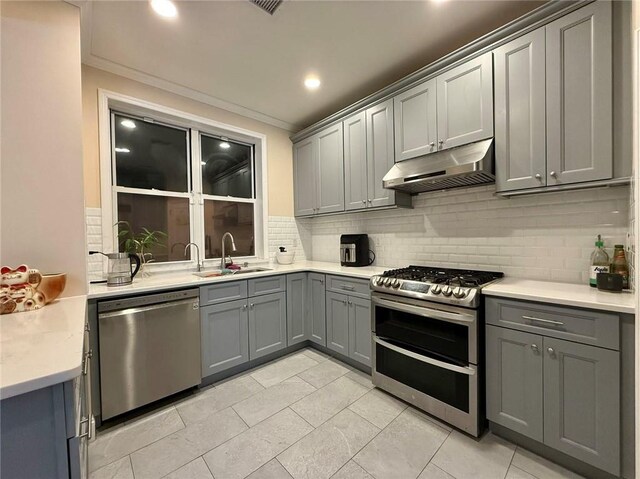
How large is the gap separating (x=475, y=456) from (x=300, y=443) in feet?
3.40

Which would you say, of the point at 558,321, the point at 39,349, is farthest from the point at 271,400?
the point at 558,321

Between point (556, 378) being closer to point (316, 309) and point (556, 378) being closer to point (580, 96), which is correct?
point (580, 96)

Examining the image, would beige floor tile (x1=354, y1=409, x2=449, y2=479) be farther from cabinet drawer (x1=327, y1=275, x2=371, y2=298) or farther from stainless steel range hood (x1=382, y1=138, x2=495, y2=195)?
stainless steel range hood (x1=382, y1=138, x2=495, y2=195)

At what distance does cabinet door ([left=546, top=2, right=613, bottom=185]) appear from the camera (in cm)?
151

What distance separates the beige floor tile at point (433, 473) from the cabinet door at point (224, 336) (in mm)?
1671

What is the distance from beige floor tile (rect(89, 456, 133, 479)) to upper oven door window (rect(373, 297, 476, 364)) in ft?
5.86

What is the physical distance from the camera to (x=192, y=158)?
2.96m

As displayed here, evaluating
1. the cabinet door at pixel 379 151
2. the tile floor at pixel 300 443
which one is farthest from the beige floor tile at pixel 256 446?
the cabinet door at pixel 379 151

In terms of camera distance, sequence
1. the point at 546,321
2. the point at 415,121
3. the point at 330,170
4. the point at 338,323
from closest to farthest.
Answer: the point at 546,321 → the point at 415,121 → the point at 338,323 → the point at 330,170

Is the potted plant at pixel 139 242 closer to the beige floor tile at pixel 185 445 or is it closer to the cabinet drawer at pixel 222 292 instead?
the cabinet drawer at pixel 222 292

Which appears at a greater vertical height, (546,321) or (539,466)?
(546,321)

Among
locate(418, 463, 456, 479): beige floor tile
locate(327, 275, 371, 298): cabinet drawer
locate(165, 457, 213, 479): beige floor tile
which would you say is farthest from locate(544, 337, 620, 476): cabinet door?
locate(165, 457, 213, 479): beige floor tile

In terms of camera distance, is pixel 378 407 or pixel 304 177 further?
pixel 304 177

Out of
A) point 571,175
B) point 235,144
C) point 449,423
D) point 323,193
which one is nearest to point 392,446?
point 449,423
